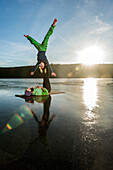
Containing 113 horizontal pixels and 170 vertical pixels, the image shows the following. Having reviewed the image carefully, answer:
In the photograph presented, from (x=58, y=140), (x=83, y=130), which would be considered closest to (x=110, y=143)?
(x=83, y=130)

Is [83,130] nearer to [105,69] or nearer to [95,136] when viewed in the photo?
[95,136]

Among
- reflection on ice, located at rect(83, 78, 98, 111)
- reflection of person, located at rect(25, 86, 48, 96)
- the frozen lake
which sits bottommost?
reflection on ice, located at rect(83, 78, 98, 111)

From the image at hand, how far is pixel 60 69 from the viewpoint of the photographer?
304ft

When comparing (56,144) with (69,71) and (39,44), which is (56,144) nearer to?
(39,44)

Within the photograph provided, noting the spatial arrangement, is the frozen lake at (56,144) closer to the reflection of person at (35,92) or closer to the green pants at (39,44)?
the reflection of person at (35,92)

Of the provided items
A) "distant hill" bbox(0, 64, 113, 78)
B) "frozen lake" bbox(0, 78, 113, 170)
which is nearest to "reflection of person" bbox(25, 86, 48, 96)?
"frozen lake" bbox(0, 78, 113, 170)

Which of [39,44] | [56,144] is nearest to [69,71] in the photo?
[39,44]

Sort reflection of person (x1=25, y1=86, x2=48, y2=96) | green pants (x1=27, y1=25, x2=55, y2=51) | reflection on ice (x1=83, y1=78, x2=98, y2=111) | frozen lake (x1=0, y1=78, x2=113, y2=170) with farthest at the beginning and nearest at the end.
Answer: green pants (x1=27, y1=25, x2=55, y2=51) → reflection of person (x1=25, y1=86, x2=48, y2=96) → reflection on ice (x1=83, y1=78, x2=98, y2=111) → frozen lake (x1=0, y1=78, x2=113, y2=170)

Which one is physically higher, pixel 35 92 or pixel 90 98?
pixel 35 92

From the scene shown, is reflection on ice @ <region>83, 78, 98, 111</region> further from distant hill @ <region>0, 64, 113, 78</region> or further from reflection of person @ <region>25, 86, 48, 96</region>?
distant hill @ <region>0, 64, 113, 78</region>

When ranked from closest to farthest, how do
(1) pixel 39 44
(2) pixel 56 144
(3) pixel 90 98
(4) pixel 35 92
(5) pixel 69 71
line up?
(2) pixel 56 144, (3) pixel 90 98, (4) pixel 35 92, (1) pixel 39 44, (5) pixel 69 71

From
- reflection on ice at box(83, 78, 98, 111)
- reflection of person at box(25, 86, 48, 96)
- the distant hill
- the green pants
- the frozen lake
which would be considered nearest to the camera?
the frozen lake

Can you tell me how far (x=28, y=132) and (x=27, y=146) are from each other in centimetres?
74

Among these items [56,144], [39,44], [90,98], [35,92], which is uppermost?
[39,44]
